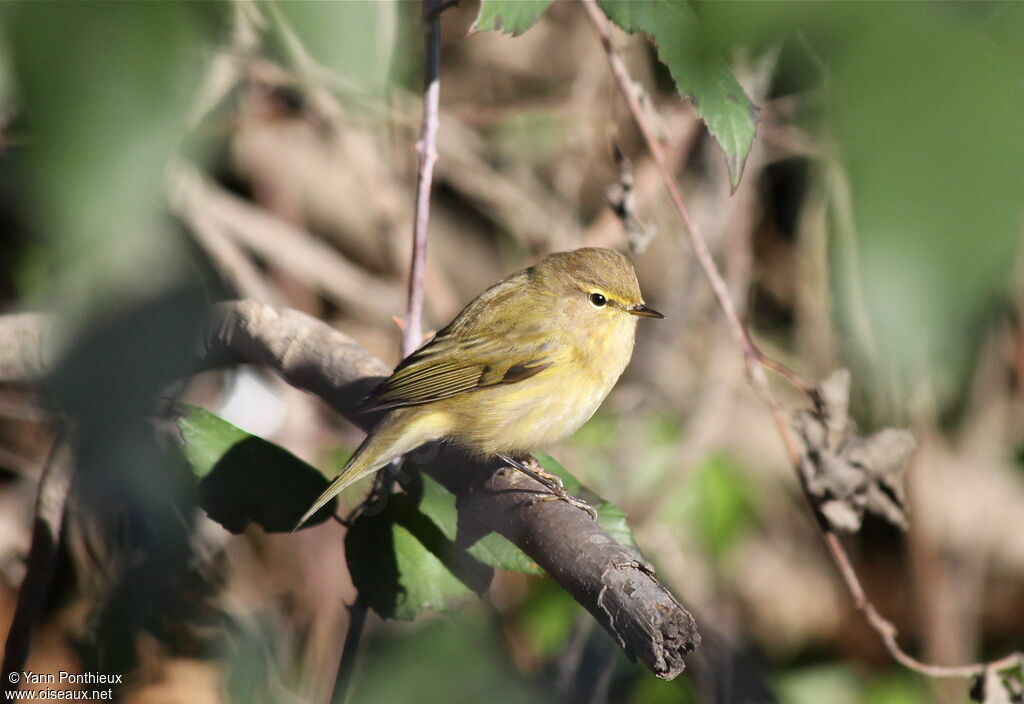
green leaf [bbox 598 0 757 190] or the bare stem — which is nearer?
green leaf [bbox 598 0 757 190]

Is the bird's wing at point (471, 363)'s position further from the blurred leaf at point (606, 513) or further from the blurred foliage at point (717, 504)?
the blurred foliage at point (717, 504)

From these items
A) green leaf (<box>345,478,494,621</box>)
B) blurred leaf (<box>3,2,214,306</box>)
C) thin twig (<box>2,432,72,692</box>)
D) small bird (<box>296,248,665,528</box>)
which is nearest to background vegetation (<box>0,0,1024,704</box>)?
blurred leaf (<box>3,2,214,306</box>)

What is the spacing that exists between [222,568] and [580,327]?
6.35 ft

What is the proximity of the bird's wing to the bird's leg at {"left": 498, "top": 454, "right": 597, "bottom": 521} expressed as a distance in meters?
0.28

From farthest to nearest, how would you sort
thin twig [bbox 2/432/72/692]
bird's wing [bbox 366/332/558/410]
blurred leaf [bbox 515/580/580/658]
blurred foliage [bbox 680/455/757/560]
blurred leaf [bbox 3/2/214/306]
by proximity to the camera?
blurred foliage [bbox 680/455/757/560] → blurred leaf [bbox 515/580/580/658] → bird's wing [bbox 366/332/558/410] → thin twig [bbox 2/432/72/692] → blurred leaf [bbox 3/2/214/306]

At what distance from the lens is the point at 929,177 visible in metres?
1.40

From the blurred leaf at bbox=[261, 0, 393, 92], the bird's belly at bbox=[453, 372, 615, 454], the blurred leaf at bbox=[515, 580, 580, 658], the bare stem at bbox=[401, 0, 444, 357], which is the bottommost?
the blurred leaf at bbox=[515, 580, 580, 658]

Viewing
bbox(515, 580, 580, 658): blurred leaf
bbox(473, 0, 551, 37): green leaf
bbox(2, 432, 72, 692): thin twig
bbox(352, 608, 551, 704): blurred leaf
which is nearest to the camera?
bbox(473, 0, 551, 37): green leaf

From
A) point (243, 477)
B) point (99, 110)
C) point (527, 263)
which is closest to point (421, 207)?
point (243, 477)

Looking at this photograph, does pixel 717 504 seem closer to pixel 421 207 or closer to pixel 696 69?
pixel 421 207

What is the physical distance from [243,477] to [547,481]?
774 mm

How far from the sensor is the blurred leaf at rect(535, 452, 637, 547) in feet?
7.74

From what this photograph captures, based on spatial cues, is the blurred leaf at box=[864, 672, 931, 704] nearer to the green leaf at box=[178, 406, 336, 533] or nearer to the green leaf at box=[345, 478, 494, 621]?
the green leaf at box=[345, 478, 494, 621]

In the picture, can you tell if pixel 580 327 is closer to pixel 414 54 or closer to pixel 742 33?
pixel 742 33
